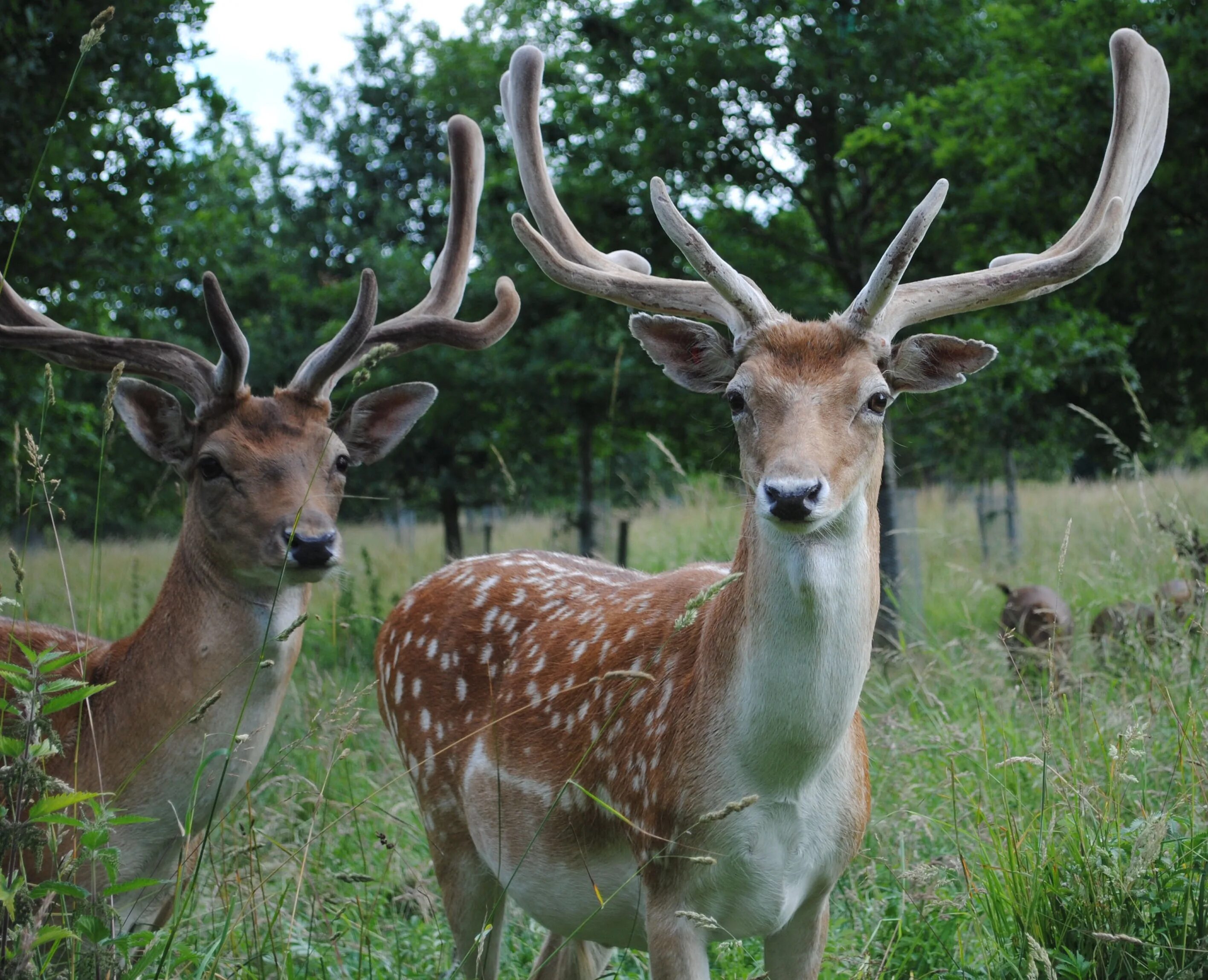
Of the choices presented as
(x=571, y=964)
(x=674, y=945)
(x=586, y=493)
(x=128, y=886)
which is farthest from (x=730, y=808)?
(x=586, y=493)

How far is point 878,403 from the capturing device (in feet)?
8.42

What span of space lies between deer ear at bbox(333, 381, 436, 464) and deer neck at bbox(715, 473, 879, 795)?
1.79 metres

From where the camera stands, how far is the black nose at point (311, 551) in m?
3.08

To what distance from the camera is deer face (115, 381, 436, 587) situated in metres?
3.19

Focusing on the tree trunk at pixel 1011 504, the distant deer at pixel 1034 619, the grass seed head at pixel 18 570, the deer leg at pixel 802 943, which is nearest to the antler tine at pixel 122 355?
the grass seed head at pixel 18 570

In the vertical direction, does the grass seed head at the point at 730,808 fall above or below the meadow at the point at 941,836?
above

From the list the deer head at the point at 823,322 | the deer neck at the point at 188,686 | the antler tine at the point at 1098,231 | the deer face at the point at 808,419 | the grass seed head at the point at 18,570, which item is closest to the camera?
the grass seed head at the point at 18,570

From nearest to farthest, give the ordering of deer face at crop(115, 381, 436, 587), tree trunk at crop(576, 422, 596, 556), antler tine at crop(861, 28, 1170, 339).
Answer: antler tine at crop(861, 28, 1170, 339)
deer face at crop(115, 381, 436, 587)
tree trunk at crop(576, 422, 596, 556)

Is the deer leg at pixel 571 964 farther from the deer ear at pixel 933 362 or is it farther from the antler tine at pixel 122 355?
the antler tine at pixel 122 355

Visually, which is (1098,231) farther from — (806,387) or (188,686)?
(188,686)

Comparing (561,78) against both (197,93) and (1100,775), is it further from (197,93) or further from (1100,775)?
(1100,775)

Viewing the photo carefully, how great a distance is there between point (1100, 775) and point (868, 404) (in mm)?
1826

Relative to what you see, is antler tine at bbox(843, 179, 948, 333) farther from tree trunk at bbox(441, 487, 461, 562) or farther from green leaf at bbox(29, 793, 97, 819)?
tree trunk at bbox(441, 487, 461, 562)

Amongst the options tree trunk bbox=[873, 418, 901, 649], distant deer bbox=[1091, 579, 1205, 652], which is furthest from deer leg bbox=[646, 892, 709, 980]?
tree trunk bbox=[873, 418, 901, 649]
